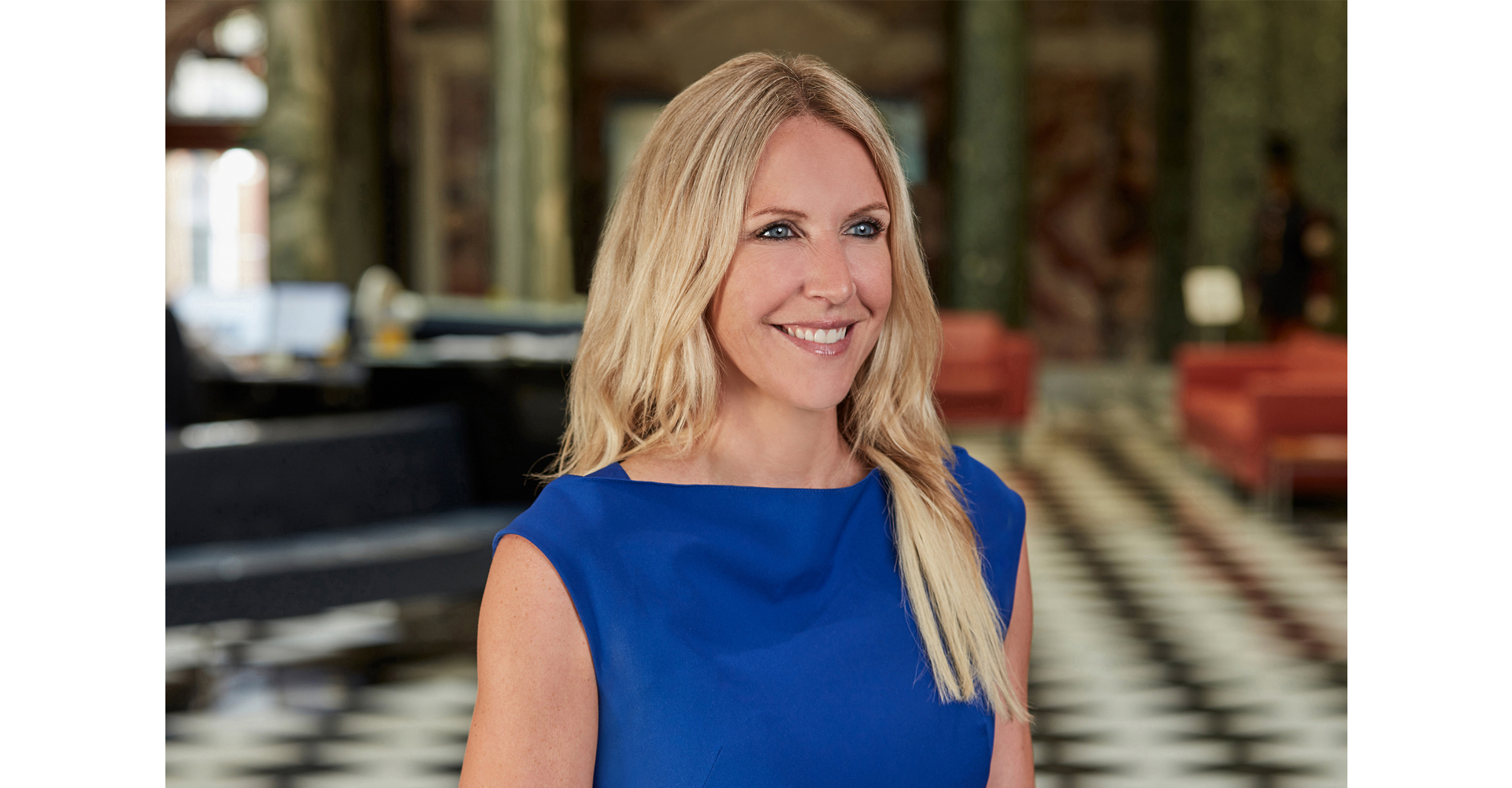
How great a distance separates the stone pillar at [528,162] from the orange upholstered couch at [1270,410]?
607 cm

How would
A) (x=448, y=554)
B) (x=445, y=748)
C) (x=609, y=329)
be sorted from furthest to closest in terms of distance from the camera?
(x=448, y=554)
(x=445, y=748)
(x=609, y=329)

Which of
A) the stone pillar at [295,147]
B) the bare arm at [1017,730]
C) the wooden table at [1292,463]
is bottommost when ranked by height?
the wooden table at [1292,463]

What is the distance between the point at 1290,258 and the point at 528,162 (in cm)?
691

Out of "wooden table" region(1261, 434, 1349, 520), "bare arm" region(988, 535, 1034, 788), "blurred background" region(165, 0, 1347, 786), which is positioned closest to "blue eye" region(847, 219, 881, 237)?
"bare arm" region(988, 535, 1034, 788)

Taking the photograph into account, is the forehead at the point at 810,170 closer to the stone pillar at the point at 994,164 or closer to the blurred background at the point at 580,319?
the blurred background at the point at 580,319

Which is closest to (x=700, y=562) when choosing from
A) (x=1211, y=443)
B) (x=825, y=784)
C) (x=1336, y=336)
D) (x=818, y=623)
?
(x=818, y=623)

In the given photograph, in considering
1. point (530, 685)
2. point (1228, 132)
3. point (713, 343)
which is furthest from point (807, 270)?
point (1228, 132)

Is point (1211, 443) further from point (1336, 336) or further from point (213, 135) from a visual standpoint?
point (213, 135)

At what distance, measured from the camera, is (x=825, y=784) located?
1.32m

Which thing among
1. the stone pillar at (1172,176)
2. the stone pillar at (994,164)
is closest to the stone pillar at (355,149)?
the stone pillar at (994,164)

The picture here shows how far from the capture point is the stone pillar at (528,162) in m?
13.0

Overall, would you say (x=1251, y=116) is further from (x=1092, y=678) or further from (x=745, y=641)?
(x=745, y=641)

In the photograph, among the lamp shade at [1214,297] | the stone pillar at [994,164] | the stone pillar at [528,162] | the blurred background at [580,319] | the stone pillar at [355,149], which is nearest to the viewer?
the blurred background at [580,319]
